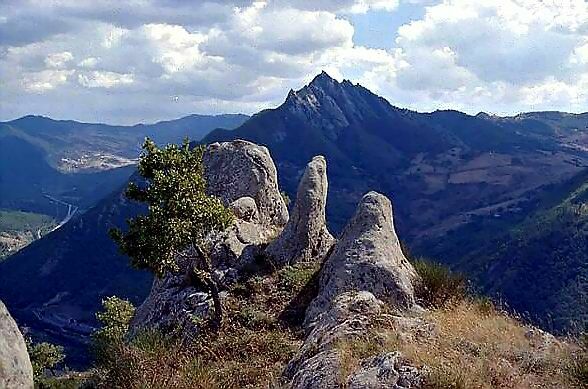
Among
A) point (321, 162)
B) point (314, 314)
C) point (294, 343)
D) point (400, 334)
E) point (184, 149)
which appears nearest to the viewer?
point (400, 334)

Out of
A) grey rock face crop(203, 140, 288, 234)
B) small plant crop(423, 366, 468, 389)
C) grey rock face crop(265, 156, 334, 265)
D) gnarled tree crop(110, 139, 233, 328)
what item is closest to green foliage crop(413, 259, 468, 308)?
grey rock face crop(265, 156, 334, 265)

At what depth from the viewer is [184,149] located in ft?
71.7

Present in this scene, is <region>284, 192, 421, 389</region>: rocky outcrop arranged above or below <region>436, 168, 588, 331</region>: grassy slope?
above

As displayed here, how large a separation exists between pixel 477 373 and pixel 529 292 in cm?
11327

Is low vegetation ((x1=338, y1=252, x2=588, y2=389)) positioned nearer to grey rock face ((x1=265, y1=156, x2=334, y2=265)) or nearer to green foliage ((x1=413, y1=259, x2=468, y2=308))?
green foliage ((x1=413, y1=259, x2=468, y2=308))

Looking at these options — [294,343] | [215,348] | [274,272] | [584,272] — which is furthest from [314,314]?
[584,272]

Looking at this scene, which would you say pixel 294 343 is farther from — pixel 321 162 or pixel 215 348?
pixel 321 162

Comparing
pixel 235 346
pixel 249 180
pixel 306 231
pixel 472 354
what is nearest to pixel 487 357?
pixel 472 354

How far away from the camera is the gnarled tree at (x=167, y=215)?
67.1ft

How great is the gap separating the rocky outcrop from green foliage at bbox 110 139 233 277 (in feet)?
13.6

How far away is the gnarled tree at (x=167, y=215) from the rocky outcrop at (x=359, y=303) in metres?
3.84

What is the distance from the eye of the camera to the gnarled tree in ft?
67.1

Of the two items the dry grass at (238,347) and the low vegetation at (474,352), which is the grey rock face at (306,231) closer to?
the dry grass at (238,347)

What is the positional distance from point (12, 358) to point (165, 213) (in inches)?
386
